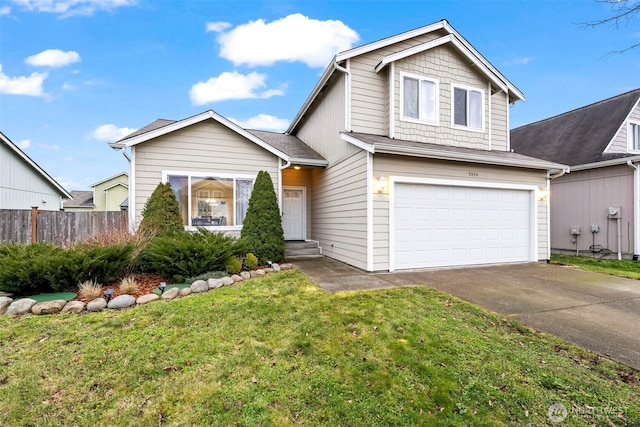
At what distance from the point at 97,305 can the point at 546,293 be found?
25.6ft

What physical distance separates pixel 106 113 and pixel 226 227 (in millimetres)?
14888

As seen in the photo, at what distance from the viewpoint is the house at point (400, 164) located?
7477 mm

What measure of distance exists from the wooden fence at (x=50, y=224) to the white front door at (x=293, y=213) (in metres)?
5.28

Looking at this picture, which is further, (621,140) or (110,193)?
(110,193)

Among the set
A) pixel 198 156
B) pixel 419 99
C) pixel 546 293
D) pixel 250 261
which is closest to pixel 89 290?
pixel 250 261

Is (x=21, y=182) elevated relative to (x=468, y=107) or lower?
lower

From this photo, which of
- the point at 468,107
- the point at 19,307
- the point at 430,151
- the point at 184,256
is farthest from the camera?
the point at 468,107

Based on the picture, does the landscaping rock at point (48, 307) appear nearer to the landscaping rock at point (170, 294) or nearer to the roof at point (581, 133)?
the landscaping rock at point (170, 294)

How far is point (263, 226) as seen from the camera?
311 inches

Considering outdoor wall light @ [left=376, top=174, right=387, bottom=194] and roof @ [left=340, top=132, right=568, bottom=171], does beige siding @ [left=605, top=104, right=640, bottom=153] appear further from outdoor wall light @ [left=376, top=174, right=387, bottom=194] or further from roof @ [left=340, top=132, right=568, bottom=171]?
outdoor wall light @ [left=376, top=174, right=387, bottom=194]

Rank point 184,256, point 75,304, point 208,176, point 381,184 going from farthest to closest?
1. point 208,176
2. point 381,184
3. point 184,256
4. point 75,304

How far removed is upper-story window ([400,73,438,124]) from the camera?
8.33 meters

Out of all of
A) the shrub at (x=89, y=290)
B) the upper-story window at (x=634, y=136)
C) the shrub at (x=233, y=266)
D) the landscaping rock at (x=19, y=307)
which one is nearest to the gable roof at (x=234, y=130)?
the shrub at (x=233, y=266)

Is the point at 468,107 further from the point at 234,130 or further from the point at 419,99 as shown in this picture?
the point at 234,130
